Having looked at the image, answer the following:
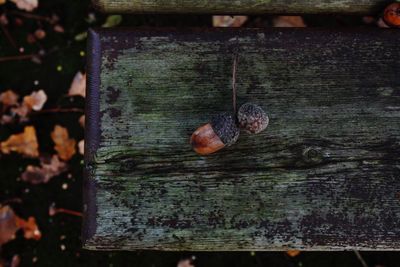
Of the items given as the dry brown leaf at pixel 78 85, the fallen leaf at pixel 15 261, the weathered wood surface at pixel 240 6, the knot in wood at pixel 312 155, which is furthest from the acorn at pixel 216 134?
the fallen leaf at pixel 15 261

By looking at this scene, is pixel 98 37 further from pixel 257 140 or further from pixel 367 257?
pixel 367 257

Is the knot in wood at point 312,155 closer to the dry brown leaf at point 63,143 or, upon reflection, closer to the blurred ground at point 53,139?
the blurred ground at point 53,139

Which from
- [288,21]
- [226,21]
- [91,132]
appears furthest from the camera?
[288,21]

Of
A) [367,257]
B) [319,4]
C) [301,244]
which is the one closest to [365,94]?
[319,4]

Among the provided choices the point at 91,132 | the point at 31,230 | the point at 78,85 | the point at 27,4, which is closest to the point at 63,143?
the point at 78,85

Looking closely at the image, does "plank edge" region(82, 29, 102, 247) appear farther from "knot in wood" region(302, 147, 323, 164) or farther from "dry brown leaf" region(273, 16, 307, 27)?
"dry brown leaf" region(273, 16, 307, 27)

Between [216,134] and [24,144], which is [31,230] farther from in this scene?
[216,134]
